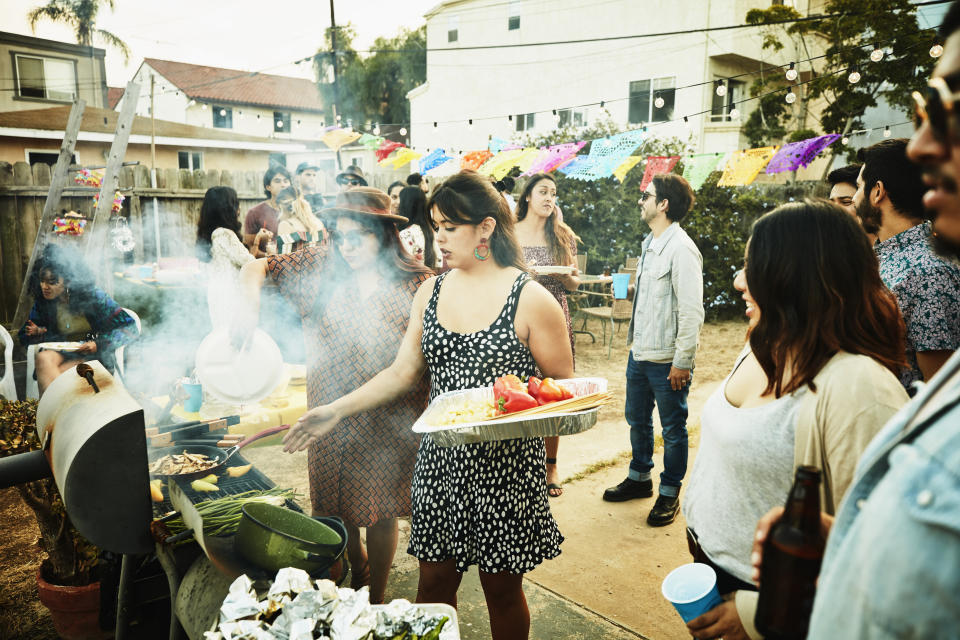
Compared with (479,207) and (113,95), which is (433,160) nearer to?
(479,207)

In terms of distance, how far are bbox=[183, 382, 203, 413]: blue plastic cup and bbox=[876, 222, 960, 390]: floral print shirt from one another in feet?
12.5

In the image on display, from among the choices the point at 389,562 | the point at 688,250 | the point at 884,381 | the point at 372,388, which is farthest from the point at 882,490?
the point at 688,250

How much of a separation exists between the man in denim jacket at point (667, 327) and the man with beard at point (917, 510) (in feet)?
10.2

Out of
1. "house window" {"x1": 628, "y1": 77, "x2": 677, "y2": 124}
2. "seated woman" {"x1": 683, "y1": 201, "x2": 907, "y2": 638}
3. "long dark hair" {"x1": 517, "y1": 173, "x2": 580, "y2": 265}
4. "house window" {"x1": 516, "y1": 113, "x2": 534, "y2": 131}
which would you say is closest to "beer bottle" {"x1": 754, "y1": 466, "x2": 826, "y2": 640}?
"seated woman" {"x1": 683, "y1": 201, "x2": 907, "y2": 638}

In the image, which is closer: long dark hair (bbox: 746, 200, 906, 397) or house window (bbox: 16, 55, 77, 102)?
long dark hair (bbox: 746, 200, 906, 397)

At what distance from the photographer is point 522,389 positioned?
7.19 feet

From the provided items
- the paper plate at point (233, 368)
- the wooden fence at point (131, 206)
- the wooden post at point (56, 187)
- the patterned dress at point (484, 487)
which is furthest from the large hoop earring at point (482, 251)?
the wooden fence at point (131, 206)

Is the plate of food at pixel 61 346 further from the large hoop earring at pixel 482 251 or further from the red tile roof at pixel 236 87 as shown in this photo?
the red tile roof at pixel 236 87

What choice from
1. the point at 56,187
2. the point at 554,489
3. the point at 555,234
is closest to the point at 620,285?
the point at 555,234

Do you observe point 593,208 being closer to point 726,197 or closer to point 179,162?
point 726,197

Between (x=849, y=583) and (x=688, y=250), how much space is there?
3395 millimetres

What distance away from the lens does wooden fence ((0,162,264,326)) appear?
27.2 ft

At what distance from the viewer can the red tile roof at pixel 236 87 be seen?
92.3ft

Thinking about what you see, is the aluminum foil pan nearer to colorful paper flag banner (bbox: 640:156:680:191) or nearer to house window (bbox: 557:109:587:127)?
colorful paper flag banner (bbox: 640:156:680:191)
